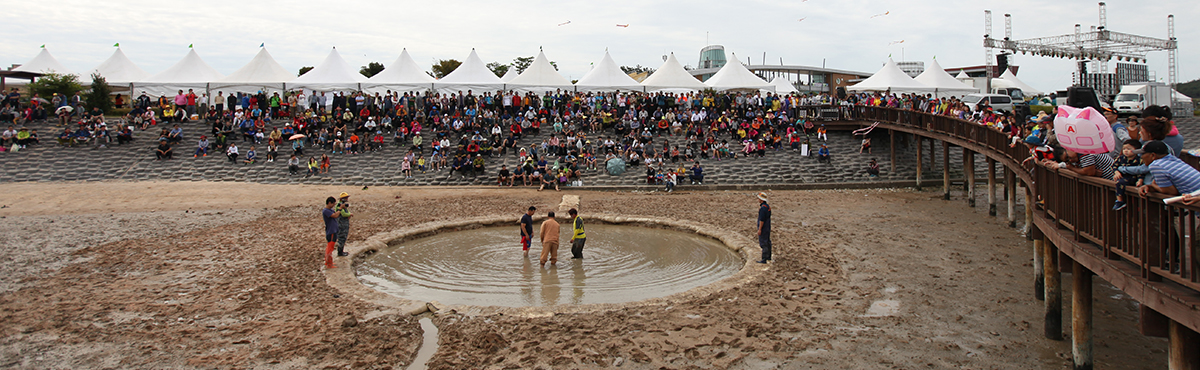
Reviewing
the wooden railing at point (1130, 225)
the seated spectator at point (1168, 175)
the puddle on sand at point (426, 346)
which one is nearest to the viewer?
the wooden railing at point (1130, 225)

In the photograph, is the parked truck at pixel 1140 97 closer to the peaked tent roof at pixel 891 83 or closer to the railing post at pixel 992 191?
the peaked tent roof at pixel 891 83

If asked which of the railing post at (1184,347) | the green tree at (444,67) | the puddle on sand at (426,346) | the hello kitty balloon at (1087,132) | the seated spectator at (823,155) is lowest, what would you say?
the puddle on sand at (426,346)

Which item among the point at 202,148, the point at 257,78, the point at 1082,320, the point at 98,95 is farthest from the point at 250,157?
the point at 1082,320

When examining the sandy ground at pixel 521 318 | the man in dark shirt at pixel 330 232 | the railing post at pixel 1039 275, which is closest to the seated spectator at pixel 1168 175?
the sandy ground at pixel 521 318

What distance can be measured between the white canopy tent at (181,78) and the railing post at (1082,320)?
2961 cm

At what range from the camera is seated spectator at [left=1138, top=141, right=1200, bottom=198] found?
4477 mm

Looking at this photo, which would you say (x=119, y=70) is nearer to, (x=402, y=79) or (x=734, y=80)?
(x=402, y=79)

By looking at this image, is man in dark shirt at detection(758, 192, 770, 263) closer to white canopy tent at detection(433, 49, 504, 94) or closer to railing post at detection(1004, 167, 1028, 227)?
railing post at detection(1004, 167, 1028, 227)

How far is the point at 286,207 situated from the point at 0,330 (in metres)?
9.99

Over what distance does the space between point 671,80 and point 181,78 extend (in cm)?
2080

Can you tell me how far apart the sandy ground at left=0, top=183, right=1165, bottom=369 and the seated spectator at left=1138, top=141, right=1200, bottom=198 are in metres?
2.64

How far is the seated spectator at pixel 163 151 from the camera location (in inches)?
905

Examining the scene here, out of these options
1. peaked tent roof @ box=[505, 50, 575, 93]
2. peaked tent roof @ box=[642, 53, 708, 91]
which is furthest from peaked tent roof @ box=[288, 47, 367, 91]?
peaked tent roof @ box=[642, 53, 708, 91]

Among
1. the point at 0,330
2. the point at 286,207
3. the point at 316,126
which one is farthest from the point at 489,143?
the point at 0,330
